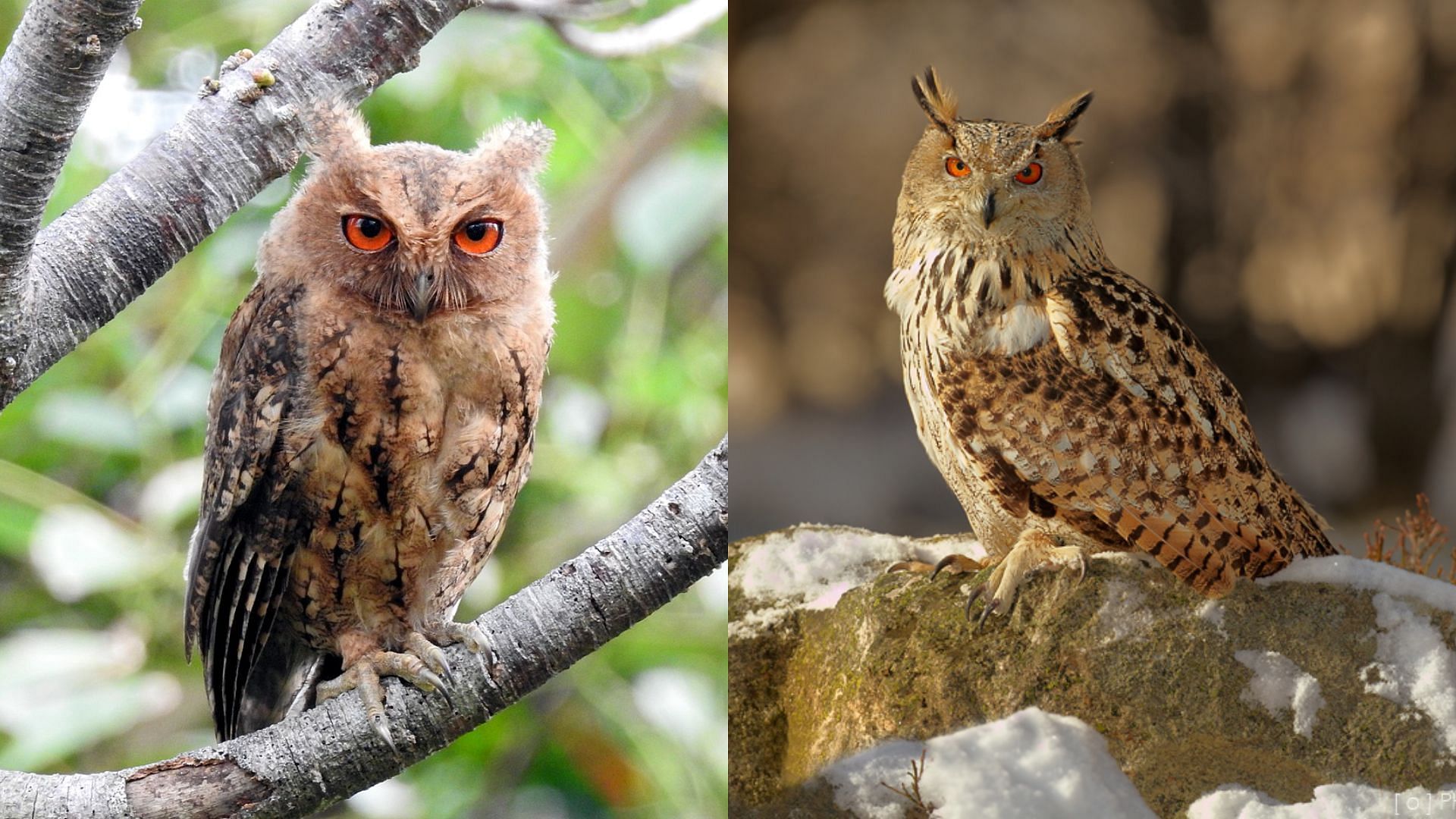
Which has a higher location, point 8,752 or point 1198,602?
point 8,752

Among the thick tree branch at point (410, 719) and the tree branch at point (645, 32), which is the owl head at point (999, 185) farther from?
the thick tree branch at point (410, 719)

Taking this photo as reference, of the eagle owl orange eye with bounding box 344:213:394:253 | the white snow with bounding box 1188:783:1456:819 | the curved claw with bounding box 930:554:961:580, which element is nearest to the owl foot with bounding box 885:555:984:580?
the curved claw with bounding box 930:554:961:580

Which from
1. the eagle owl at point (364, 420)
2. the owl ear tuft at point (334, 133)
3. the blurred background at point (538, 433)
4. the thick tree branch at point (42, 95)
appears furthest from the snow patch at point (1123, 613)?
the thick tree branch at point (42, 95)

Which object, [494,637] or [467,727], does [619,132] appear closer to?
[494,637]

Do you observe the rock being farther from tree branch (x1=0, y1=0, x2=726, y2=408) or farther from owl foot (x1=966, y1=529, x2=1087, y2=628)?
tree branch (x1=0, y1=0, x2=726, y2=408)

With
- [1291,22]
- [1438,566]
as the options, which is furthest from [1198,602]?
[1291,22]

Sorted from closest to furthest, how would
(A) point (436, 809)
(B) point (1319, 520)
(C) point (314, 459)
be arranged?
(C) point (314, 459)
(B) point (1319, 520)
(A) point (436, 809)
